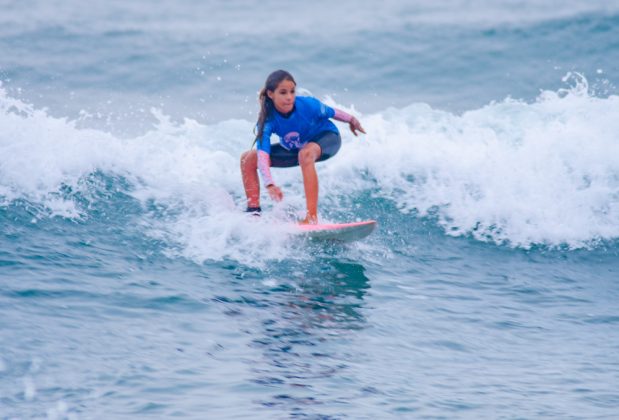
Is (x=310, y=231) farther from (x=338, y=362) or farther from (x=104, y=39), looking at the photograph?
(x=104, y=39)

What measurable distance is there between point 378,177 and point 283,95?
288 centimetres

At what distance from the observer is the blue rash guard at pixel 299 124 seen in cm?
765

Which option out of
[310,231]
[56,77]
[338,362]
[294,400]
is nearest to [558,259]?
[310,231]

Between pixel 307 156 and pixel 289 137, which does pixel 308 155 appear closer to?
pixel 307 156

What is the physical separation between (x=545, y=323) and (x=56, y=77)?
9.98 m

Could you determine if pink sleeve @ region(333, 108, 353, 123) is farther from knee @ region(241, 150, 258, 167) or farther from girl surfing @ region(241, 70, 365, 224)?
knee @ region(241, 150, 258, 167)

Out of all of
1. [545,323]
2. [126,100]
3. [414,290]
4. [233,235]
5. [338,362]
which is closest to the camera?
[338,362]

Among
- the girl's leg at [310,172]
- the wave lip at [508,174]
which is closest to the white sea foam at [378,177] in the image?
the wave lip at [508,174]

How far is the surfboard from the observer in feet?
25.3

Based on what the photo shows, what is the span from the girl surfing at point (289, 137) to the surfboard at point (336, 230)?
0.09m

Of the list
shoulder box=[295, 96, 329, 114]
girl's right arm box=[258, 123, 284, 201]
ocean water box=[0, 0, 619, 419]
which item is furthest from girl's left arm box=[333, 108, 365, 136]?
ocean water box=[0, 0, 619, 419]

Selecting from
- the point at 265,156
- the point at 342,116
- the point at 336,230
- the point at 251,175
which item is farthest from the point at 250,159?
the point at 336,230

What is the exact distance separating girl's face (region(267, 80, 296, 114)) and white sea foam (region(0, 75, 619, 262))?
103cm

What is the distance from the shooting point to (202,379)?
203 inches
